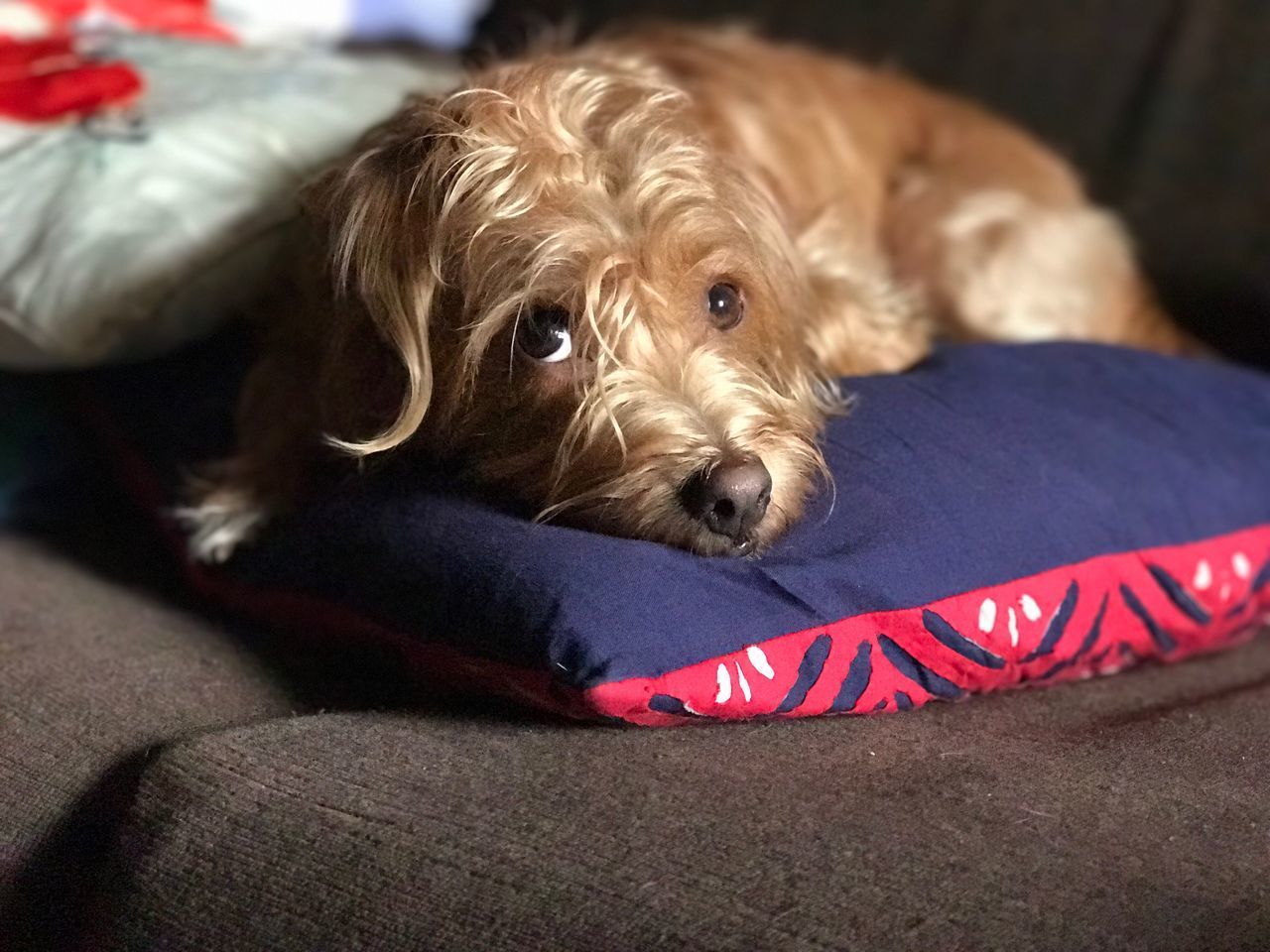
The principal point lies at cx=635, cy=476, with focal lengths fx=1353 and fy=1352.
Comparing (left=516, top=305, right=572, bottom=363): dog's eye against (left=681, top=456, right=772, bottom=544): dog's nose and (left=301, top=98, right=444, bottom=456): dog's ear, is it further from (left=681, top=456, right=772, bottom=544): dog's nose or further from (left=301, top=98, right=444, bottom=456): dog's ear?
(left=681, top=456, right=772, bottom=544): dog's nose

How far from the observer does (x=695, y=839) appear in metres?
1.21

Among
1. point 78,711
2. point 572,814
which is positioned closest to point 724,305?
point 572,814

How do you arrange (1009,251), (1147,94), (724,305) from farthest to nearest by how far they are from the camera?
(1147,94) → (1009,251) → (724,305)

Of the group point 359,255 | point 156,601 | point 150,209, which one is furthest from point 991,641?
point 150,209

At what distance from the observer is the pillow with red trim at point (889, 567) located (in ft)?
4.48

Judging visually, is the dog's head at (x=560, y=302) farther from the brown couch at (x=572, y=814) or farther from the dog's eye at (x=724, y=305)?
the brown couch at (x=572, y=814)

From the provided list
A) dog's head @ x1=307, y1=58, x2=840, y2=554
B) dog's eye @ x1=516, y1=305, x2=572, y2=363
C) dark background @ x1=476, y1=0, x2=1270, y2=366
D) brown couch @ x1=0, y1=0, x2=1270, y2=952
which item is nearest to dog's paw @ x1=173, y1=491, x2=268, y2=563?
brown couch @ x1=0, y1=0, x2=1270, y2=952

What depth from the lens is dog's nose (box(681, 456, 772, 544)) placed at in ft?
4.79

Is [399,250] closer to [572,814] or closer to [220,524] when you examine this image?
[220,524]

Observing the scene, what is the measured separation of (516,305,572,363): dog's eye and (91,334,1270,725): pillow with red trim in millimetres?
197

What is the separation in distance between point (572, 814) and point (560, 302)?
627 millimetres

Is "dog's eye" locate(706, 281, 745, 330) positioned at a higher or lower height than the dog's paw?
higher

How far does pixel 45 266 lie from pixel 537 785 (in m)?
1.10

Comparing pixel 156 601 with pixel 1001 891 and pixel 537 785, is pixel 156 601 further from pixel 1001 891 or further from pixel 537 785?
pixel 1001 891
